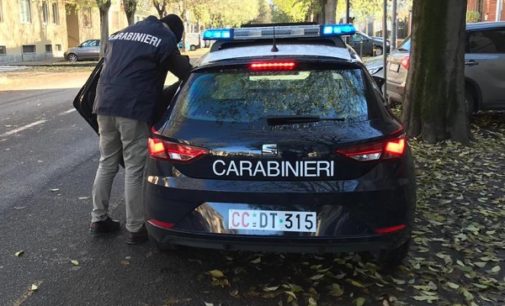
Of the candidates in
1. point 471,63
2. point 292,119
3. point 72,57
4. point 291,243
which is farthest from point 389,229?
point 72,57

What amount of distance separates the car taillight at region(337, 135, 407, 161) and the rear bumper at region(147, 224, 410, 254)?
47 centimetres

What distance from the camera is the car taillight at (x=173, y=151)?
3459mm

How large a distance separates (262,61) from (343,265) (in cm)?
157

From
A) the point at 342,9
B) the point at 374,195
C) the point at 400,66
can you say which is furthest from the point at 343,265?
the point at 342,9

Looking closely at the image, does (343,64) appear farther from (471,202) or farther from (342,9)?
(342,9)

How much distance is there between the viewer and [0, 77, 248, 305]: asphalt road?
369cm

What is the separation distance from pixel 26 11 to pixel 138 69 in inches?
1375

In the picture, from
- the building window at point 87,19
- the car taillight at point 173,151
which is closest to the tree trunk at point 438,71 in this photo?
the car taillight at point 173,151

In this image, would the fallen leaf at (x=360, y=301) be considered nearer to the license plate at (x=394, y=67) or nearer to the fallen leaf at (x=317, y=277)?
the fallen leaf at (x=317, y=277)

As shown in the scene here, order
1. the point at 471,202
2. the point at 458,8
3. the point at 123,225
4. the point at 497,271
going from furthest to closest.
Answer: the point at 458,8
the point at 471,202
the point at 123,225
the point at 497,271

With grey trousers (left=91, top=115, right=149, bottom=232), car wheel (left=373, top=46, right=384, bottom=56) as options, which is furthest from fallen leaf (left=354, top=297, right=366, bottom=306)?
car wheel (left=373, top=46, right=384, bottom=56)

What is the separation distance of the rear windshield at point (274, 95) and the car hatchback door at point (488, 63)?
6.25 meters

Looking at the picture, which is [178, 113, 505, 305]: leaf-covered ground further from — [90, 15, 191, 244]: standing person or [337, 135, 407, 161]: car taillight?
[337, 135, 407, 161]: car taillight

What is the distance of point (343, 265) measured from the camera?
4.14 meters
